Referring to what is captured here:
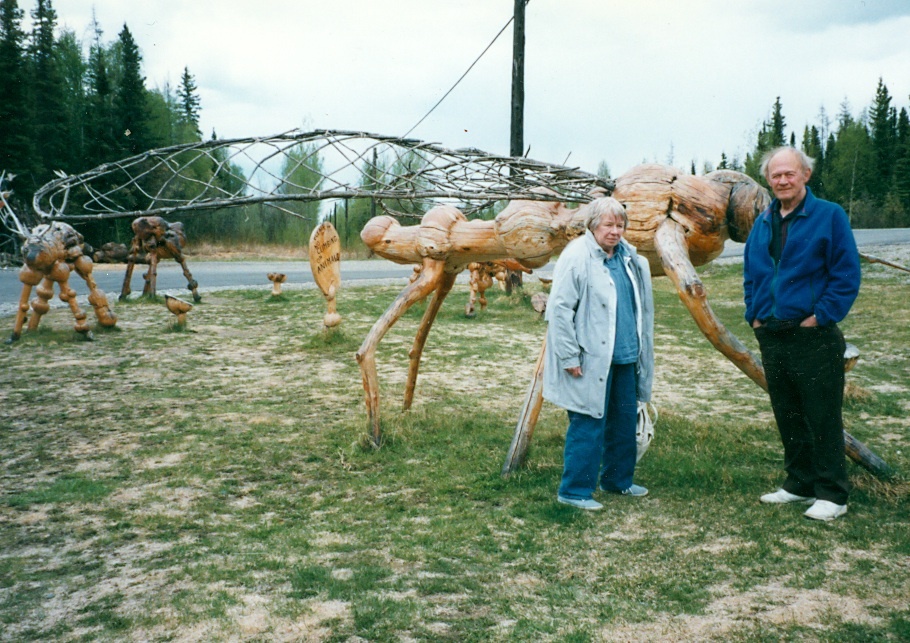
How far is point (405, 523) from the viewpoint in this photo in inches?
176

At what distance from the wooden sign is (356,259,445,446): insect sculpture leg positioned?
15.4 ft


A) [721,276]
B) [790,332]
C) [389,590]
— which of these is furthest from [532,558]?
[721,276]

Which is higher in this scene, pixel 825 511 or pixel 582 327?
pixel 582 327

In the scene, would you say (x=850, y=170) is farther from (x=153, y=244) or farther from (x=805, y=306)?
(x=805, y=306)

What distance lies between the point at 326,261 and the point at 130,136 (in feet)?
81.3

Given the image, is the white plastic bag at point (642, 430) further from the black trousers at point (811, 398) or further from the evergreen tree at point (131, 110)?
the evergreen tree at point (131, 110)

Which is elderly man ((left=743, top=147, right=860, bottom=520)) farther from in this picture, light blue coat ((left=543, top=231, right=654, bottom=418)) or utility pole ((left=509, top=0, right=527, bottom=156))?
utility pole ((left=509, top=0, right=527, bottom=156))

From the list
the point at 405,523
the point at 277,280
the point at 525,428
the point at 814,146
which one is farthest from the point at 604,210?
the point at 814,146

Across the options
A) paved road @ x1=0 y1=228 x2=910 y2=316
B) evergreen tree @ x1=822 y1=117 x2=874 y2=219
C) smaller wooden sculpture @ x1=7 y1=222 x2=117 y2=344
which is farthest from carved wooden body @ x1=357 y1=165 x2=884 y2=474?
evergreen tree @ x1=822 y1=117 x2=874 y2=219

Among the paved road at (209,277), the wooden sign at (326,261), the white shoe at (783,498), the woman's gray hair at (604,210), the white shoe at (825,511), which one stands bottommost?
the white shoe at (783,498)

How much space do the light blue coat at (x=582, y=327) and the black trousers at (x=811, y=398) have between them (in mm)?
718

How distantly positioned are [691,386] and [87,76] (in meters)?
39.4

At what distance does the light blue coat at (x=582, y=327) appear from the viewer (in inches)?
172

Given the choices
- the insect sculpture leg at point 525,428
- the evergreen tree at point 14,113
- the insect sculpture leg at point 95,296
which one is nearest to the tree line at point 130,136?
the evergreen tree at point 14,113
